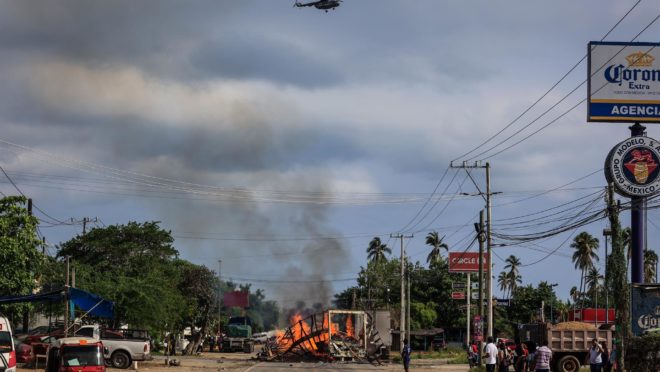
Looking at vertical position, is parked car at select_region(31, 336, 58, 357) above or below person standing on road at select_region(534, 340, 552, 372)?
below

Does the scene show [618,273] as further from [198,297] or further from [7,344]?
[198,297]

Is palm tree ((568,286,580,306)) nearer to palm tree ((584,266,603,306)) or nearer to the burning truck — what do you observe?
palm tree ((584,266,603,306))

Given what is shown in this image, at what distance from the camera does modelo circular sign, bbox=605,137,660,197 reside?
37.2 meters

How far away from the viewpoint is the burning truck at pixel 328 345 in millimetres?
55312

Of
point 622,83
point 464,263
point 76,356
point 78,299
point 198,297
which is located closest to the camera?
point 76,356

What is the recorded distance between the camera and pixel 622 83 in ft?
132

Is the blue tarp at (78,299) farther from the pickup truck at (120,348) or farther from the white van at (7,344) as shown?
the white van at (7,344)

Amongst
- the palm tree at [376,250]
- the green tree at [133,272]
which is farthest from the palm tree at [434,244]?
the green tree at [133,272]

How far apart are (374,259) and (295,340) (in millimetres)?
90412

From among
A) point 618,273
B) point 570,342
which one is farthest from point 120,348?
point 618,273

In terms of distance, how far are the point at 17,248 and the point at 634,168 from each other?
2884 cm

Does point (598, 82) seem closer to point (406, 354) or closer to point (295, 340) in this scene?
point (406, 354)

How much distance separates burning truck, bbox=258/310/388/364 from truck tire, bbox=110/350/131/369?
15126 mm

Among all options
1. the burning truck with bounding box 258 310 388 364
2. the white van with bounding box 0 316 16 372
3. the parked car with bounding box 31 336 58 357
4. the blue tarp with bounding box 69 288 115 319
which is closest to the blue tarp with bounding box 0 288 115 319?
the blue tarp with bounding box 69 288 115 319
